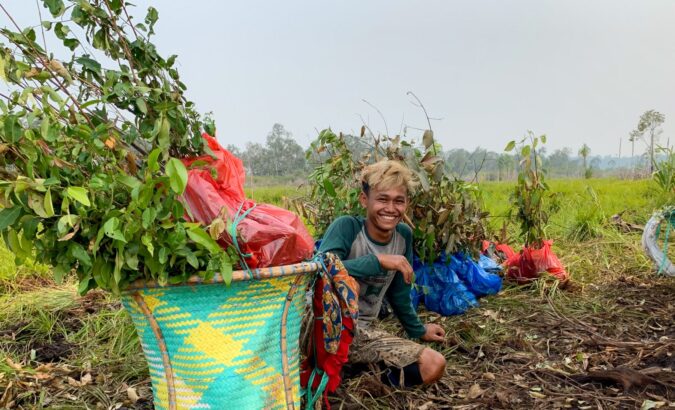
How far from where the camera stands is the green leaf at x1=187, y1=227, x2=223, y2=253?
149 centimetres

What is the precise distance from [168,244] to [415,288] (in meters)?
1.91

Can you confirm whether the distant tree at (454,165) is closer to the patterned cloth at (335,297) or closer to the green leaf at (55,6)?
the patterned cloth at (335,297)

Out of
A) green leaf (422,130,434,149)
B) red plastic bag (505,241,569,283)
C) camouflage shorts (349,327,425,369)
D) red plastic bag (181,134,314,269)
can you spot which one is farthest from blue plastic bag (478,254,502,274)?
red plastic bag (181,134,314,269)

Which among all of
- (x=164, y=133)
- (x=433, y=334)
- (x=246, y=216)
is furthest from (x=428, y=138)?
(x=164, y=133)

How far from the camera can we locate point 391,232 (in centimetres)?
248

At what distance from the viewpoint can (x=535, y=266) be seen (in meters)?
3.69

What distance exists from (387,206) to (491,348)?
998 millimetres

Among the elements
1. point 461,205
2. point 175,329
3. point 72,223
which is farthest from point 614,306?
point 72,223

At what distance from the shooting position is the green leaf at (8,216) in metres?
1.37

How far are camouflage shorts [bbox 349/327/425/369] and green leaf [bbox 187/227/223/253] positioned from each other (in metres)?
1.08

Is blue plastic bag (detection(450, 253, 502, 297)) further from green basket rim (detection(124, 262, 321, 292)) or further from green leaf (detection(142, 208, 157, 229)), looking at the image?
green leaf (detection(142, 208, 157, 229))

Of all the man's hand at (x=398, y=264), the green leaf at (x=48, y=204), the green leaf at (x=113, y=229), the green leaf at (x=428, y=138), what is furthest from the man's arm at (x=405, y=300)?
the green leaf at (x=48, y=204)

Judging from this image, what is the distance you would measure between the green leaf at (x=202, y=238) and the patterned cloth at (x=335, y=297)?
0.49 meters

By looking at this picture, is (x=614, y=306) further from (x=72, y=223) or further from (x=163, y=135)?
(x=72, y=223)
